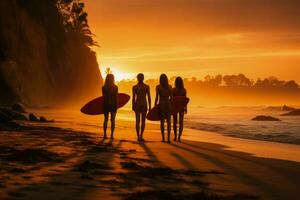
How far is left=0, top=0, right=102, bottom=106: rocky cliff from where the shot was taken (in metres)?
35.4

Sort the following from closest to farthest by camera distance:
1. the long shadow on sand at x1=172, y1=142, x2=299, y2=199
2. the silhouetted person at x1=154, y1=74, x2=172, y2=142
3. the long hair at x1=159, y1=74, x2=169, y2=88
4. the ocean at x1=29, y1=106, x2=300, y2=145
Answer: the long shadow on sand at x1=172, y1=142, x2=299, y2=199 → the long hair at x1=159, y1=74, x2=169, y2=88 → the silhouetted person at x1=154, y1=74, x2=172, y2=142 → the ocean at x1=29, y1=106, x2=300, y2=145

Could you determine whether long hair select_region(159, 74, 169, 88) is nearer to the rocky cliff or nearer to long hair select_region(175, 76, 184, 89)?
long hair select_region(175, 76, 184, 89)

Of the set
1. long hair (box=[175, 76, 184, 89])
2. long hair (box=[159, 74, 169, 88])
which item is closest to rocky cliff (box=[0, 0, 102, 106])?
long hair (box=[175, 76, 184, 89])

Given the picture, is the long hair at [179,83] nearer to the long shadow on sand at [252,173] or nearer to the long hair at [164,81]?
the long hair at [164,81]

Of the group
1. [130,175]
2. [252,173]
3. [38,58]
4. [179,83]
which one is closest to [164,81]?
[179,83]

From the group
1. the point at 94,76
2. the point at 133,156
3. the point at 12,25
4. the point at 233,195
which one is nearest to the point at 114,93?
the point at 133,156

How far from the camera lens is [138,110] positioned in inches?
543

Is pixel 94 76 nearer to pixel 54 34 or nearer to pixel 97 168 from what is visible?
pixel 54 34

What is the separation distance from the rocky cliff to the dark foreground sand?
2408cm

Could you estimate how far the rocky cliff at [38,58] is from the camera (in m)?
35.4

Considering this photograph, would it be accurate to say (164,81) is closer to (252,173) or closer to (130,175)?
(252,173)

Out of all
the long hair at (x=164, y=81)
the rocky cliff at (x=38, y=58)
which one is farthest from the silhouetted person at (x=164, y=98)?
the rocky cliff at (x=38, y=58)

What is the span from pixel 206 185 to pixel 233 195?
68 centimetres

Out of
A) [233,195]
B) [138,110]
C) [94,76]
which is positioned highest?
[94,76]
